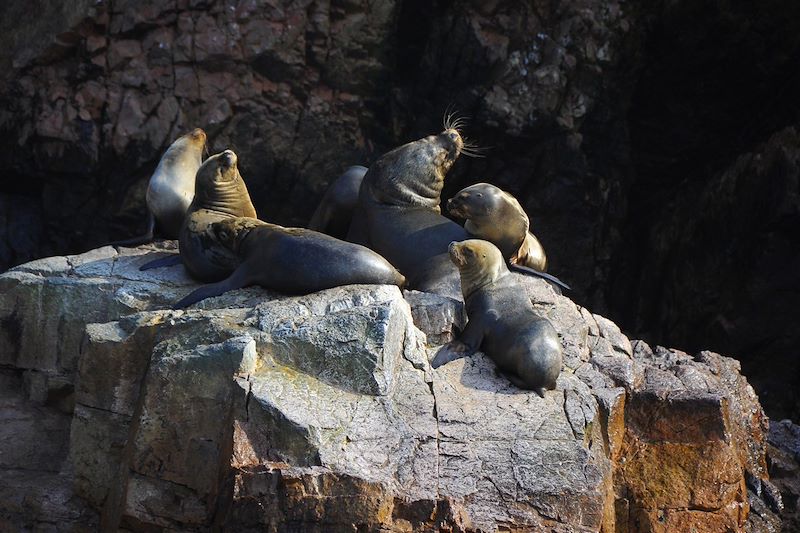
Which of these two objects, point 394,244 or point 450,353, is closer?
point 450,353

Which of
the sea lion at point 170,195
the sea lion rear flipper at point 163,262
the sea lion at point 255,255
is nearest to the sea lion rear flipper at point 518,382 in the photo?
the sea lion at point 255,255

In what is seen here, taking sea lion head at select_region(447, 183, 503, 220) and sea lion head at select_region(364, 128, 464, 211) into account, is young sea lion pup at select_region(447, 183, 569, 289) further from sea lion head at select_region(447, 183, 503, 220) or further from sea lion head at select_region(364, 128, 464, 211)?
sea lion head at select_region(364, 128, 464, 211)

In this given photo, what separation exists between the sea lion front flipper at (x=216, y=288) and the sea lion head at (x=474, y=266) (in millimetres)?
1254

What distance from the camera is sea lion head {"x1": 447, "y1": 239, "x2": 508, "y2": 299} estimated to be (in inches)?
278

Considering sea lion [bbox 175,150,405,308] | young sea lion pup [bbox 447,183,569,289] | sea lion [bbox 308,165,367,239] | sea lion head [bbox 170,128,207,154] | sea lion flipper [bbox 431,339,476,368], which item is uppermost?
sea lion head [bbox 170,128,207,154]

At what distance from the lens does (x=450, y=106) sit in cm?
1218

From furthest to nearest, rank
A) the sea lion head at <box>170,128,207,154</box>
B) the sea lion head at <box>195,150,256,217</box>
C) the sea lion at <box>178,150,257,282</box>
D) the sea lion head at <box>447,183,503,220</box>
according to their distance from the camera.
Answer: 1. the sea lion head at <box>170,128,207,154</box>
2. the sea lion head at <box>195,150,256,217</box>
3. the sea lion head at <box>447,183,503,220</box>
4. the sea lion at <box>178,150,257,282</box>

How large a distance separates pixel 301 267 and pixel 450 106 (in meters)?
5.71

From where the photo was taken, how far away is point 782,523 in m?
6.86

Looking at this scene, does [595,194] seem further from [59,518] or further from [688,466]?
[59,518]

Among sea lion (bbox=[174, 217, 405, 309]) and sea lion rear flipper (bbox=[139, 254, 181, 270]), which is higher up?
sea lion rear flipper (bbox=[139, 254, 181, 270])

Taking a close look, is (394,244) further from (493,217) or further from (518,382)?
(518,382)

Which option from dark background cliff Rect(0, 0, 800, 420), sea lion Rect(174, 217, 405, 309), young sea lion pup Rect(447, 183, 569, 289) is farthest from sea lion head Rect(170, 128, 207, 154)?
dark background cliff Rect(0, 0, 800, 420)

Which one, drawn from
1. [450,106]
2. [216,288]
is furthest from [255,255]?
[450,106]
